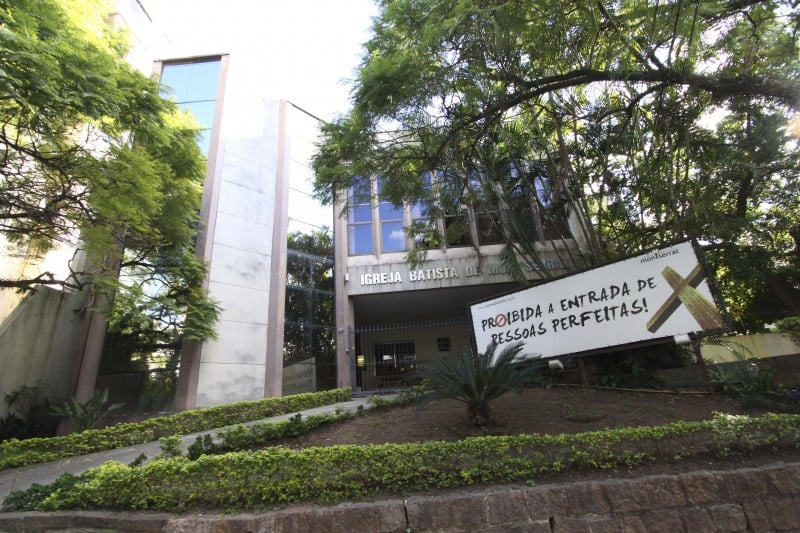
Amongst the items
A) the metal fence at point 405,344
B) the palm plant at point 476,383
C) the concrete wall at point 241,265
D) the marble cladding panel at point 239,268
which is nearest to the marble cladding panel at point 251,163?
the concrete wall at point 241,265

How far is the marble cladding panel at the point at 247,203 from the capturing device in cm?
1277

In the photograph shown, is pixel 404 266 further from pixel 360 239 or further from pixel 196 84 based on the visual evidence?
pixel 196 84

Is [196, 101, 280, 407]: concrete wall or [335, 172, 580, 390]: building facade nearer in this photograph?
[196, 101, 280, 407]: concrete wall

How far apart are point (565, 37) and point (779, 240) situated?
9887 mm

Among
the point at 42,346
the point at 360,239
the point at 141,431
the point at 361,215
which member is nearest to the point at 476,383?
the point at 141,431

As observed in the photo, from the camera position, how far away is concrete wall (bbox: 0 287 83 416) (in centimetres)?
1056

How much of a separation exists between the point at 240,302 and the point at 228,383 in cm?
229

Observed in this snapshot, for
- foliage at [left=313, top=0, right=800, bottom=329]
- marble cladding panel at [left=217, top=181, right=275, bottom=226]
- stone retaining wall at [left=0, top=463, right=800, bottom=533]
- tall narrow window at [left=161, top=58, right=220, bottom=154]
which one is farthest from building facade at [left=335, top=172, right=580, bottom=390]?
stone retaining wall at [left=0, top=463, right=800, bottom=533]

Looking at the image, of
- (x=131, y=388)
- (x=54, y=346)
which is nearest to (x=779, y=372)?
(x=131, y=388)

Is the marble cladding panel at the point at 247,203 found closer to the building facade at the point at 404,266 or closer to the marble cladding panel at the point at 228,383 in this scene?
the building facade at the point at 404,266

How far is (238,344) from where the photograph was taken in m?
11.8

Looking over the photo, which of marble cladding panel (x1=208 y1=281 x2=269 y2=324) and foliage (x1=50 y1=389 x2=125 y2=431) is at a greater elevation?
marble cladding panel (x1=208 y1=281 x2=269 y2=324)

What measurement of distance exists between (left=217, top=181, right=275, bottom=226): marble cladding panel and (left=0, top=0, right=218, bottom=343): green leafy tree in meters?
1.52

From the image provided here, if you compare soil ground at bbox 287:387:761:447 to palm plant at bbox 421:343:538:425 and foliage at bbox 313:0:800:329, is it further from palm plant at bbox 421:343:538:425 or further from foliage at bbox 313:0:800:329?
foliage at bbox 313:0:800:329
